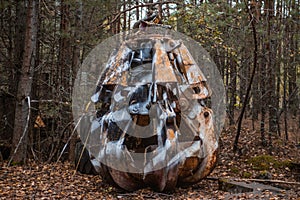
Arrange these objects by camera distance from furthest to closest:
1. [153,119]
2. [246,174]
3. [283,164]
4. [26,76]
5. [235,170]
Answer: [283,164] → [235,170] → [26,76] → [246,174] → [153,119]

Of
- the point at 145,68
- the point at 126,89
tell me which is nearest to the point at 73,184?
the point at 126,89

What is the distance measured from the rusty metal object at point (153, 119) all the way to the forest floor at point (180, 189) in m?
0.33

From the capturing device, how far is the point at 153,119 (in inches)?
237

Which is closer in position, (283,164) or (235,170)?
(235,170)

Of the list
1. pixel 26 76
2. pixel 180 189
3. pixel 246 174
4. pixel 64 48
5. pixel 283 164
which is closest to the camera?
pixel 180 189

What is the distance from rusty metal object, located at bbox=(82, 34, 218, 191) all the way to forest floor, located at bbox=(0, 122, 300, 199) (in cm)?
33

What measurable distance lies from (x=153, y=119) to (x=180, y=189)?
1.38m

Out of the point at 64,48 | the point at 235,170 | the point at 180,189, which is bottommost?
the point at 235,170

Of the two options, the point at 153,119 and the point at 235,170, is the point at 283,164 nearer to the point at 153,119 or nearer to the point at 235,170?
the point at 235,170

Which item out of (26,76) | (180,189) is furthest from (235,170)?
(26,76)

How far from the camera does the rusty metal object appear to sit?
587 centimetres

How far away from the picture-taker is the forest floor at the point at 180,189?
5.73 metres

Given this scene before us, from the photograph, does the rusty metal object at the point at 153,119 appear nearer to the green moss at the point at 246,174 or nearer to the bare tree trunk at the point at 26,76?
the green moss at the point at 246,174

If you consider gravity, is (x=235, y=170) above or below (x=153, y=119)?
below
